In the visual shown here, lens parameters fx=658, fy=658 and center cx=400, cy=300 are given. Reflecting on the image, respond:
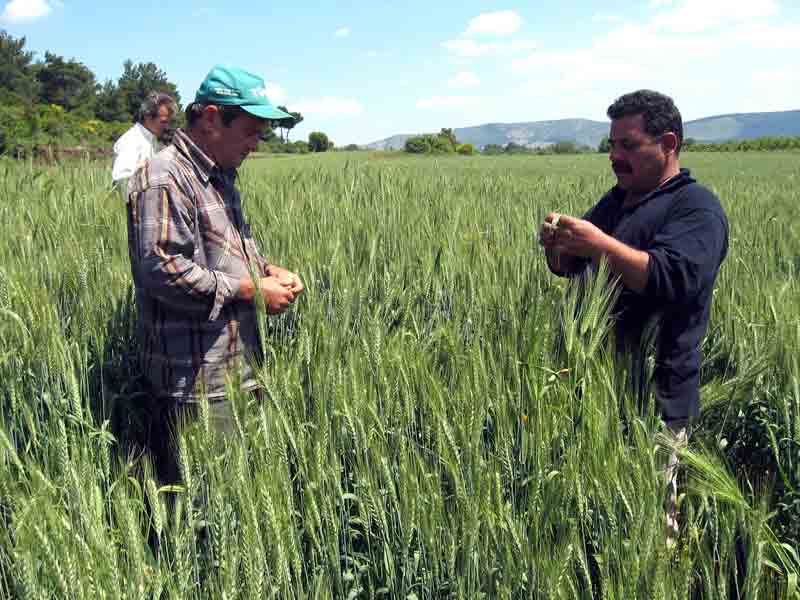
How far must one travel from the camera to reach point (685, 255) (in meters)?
1.81

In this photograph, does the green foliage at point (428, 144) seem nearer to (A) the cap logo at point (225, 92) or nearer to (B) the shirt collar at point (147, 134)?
(B) the shirt collar at point (147, 134)

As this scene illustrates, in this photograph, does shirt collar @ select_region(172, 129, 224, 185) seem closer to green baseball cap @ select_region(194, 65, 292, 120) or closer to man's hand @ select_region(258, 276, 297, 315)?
green baseball cap @ select_region(194, 65, 292, 120)

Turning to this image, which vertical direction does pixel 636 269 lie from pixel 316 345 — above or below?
above

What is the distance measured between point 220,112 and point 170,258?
44 centimetres

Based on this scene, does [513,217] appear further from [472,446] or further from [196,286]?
[472,446]

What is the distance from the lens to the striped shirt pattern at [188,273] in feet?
5.61

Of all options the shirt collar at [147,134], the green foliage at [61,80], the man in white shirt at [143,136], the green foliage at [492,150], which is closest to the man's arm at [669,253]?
the man in white shirt at [143,136]

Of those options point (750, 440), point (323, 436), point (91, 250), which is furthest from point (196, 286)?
point (750, 440)

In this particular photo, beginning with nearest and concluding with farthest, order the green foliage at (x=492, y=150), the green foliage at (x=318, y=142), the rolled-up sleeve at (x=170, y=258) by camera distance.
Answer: the rolled-up sleeve at (x=170, y=258)
the green foliage at (x=492, y=150)
the green foliage at (x=318, y=142)

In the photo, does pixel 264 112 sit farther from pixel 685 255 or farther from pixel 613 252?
pixel 685 255

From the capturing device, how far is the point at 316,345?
1729 mm

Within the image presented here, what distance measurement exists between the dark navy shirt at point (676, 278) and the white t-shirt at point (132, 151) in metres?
3.47

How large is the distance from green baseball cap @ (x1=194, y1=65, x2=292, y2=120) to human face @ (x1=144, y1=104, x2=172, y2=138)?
10.3 feet

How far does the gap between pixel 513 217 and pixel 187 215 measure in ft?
7.56
